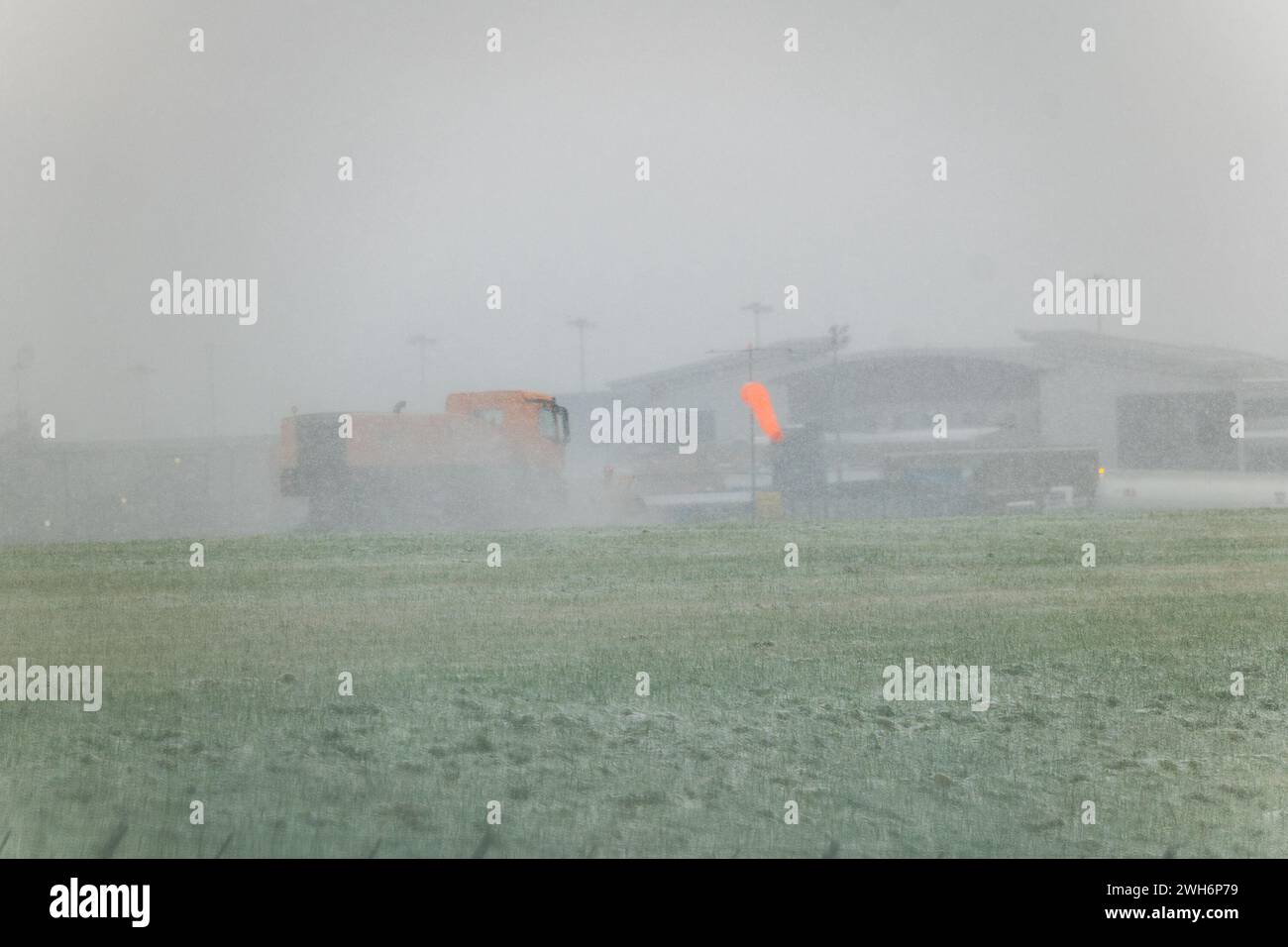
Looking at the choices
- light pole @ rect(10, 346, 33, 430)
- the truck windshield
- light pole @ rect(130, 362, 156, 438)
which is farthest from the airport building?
light pole @ rect(10, 346, 33, 430)

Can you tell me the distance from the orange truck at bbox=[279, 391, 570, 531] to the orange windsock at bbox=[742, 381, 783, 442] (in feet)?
1.80

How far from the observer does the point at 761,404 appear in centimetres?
337

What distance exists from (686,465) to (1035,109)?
4.80 ft

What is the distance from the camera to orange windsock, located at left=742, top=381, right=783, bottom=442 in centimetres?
337

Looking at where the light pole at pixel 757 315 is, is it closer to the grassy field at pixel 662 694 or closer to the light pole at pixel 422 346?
the grassy field at pixel 662 694

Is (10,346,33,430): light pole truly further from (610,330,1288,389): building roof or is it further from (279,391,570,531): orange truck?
(610,330,1288,389): building roof

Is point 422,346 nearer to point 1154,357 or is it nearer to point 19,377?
point 19,377

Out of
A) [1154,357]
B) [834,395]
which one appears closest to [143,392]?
[834,395]

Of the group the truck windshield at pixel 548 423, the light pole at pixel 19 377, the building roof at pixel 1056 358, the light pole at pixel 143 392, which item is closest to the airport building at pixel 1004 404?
the building roof at pixel 1056 358

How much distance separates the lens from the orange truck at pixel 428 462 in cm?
337

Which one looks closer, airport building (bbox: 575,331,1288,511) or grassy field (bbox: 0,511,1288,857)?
grassy field (bbox: 0,511,1288,857)
